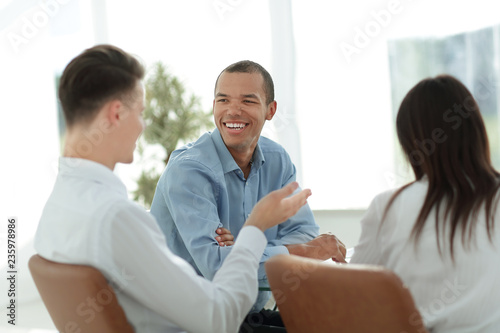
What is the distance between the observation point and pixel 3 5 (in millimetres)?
4648

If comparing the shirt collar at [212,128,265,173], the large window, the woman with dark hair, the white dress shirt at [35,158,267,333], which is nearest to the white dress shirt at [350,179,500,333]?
the woman with dark hair

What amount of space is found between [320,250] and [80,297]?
44.2 inches

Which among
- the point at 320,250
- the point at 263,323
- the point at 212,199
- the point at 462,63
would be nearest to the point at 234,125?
the point at 212,199

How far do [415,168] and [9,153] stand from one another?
3.98m

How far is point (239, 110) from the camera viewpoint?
8.38 ft

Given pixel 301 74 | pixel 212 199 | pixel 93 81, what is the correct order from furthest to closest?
pixel 301 74 < pixel 212 199 < pixel 93 81

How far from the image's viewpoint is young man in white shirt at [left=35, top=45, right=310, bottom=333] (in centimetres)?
132

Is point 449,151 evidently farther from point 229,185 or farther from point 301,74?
point 301,74

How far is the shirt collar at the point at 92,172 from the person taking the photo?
1435 millimetres

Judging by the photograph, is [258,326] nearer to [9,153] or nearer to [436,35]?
[436,35]

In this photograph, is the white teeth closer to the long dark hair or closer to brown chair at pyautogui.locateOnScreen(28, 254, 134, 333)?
the long dark hair

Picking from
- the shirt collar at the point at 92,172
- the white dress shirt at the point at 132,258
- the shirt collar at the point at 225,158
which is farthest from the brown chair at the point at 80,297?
the shirt collar at the point at 225,158

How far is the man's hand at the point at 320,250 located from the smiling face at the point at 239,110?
1.76ft

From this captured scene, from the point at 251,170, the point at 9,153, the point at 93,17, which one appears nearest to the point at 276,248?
the point at 251,170
